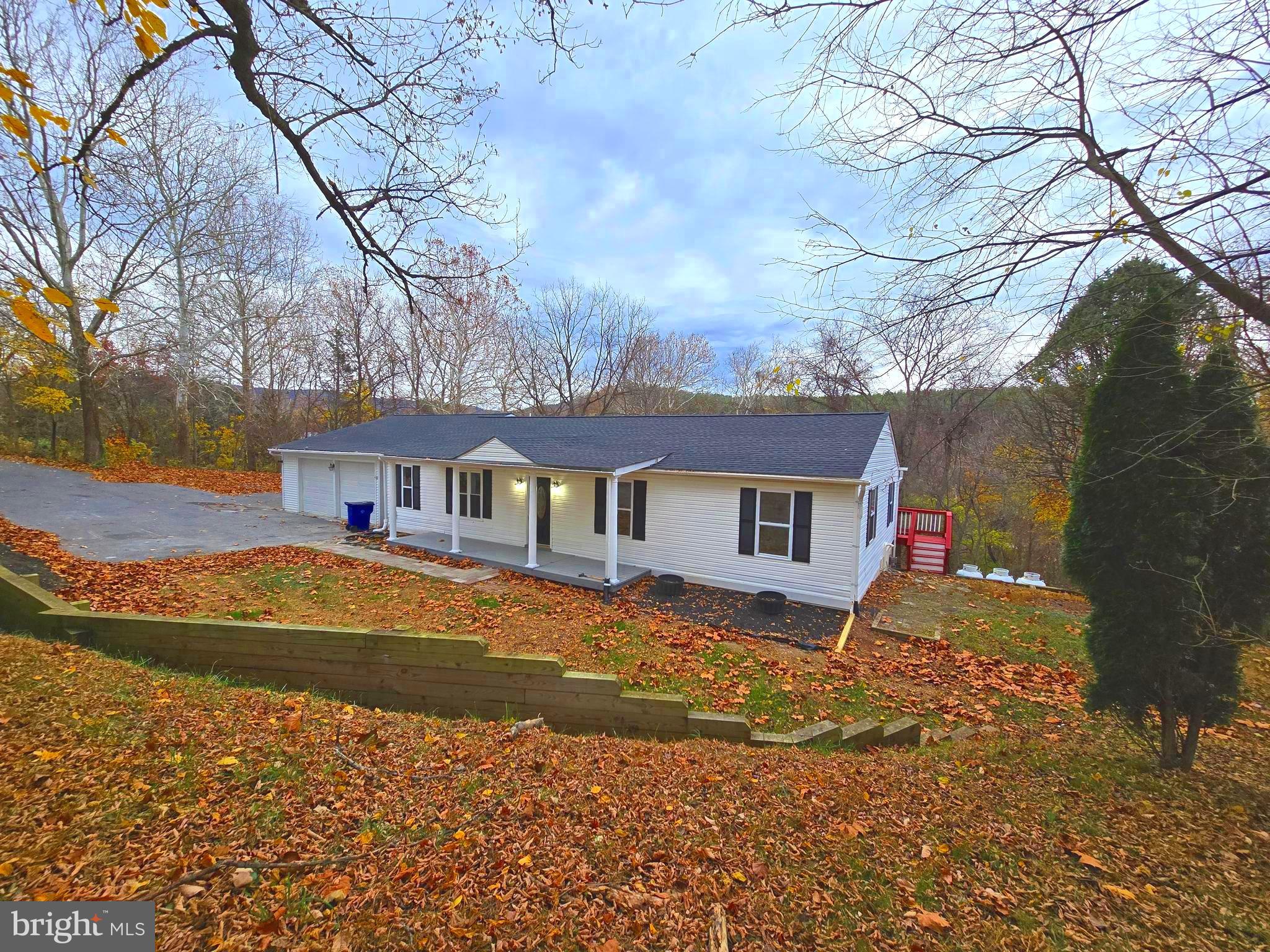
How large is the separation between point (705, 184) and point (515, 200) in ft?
6.67

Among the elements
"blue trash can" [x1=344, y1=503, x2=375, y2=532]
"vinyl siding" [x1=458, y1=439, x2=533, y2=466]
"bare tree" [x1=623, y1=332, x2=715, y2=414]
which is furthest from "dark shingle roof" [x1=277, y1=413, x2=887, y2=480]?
"bare tree" [x1=623, y1=332, x2=715, y2=414]

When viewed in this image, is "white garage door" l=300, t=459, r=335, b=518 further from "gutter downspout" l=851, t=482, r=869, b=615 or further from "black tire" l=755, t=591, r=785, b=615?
"gutter downspout" l=851, t=482, r=869, b=615

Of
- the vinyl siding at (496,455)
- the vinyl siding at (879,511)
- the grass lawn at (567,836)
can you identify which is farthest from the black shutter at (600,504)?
the grass lawn at (567,836)

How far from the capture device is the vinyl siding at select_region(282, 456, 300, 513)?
62.3ft

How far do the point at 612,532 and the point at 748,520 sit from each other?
3.09 meters

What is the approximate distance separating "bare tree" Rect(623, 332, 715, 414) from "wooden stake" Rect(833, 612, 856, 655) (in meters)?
23.6

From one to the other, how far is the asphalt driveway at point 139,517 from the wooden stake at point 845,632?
13950mm

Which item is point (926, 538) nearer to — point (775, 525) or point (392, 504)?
point (775, 525)

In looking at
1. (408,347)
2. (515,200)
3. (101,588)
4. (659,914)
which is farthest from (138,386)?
(659,914)

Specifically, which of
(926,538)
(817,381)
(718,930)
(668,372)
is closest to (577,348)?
(668,372)

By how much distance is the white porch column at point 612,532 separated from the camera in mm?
10938

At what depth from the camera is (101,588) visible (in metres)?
7.92

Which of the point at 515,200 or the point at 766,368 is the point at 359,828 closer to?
the point at 515,200

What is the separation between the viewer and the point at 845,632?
27.9ft
